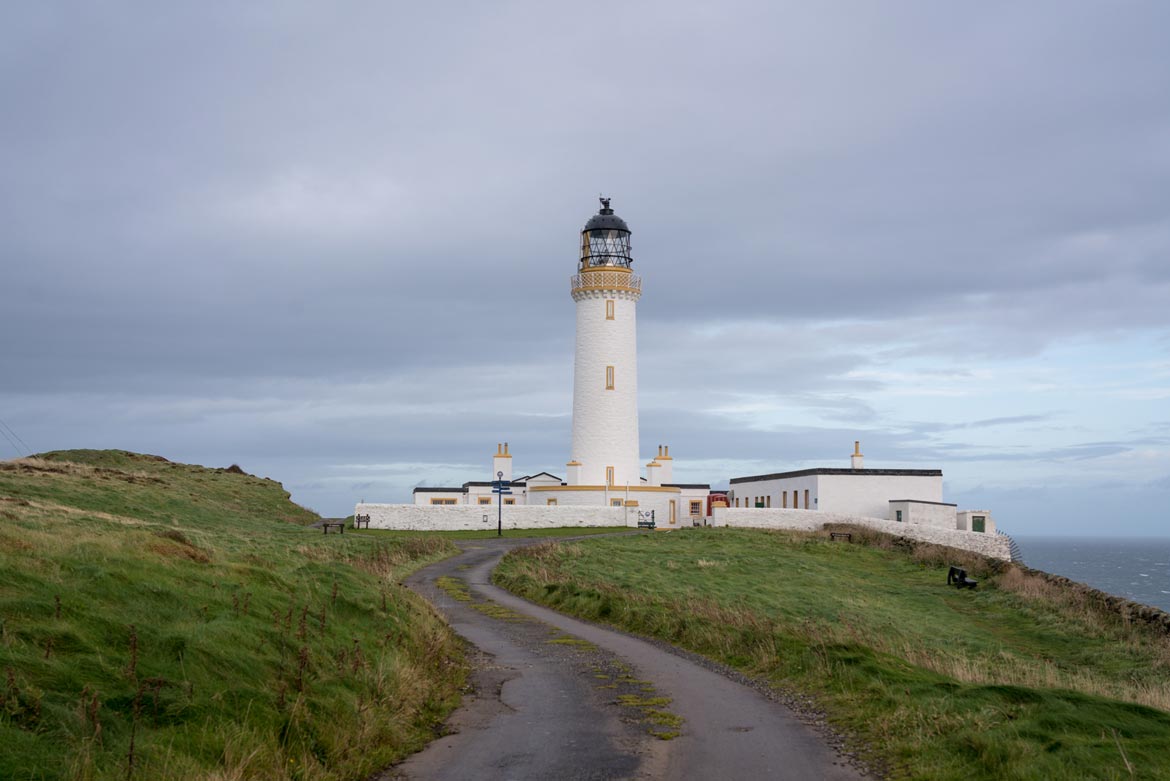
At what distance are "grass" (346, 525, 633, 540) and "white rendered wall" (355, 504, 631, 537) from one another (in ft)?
1.87

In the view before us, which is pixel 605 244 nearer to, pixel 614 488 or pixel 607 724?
pixel 614 488

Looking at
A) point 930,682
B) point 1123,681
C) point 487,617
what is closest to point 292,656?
point 930,682

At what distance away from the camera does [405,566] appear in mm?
32688

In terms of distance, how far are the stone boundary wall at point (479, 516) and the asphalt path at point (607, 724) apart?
3493 centimetres

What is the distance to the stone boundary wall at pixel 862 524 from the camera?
170 ft

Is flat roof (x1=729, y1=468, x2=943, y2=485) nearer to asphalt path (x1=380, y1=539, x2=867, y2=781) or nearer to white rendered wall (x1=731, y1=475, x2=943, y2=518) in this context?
white rendered wall (x1=731, y1=475, x2=943, y2=518)

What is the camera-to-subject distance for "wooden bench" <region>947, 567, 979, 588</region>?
3425 centimetres

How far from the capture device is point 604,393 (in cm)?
5859

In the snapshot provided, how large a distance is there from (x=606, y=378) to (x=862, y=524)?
673 inches

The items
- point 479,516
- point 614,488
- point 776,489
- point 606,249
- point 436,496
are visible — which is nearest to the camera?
point 479,516

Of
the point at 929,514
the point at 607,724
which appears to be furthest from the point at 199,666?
the point at 929,514

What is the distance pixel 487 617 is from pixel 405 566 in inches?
465

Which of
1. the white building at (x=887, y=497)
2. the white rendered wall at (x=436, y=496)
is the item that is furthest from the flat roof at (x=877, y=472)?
the white rendered wall at (x=436, y=496)

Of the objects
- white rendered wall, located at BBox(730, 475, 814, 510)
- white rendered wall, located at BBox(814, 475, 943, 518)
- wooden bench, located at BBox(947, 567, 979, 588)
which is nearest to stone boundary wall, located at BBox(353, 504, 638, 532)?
white rendered wall, located at BBox(730, 475, 814, 510)
